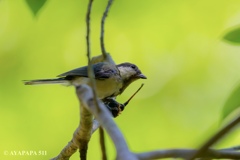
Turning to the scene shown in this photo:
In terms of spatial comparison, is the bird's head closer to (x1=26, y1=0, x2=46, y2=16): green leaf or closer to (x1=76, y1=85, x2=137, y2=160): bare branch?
(x1=26, y1=0, x2=46, y2=16): green leaf

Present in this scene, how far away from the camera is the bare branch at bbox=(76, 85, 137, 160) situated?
703 mm

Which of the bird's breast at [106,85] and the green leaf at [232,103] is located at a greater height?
the green leaf at [232,103]

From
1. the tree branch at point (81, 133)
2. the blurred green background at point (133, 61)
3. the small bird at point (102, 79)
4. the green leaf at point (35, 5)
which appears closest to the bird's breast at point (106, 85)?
the small bird at point (102, 79)

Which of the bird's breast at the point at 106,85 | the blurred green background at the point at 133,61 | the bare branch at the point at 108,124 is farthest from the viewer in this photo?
the blurred green background at the point at 133,61

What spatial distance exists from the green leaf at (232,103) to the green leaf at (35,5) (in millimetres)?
508

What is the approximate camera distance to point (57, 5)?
3.41 meters

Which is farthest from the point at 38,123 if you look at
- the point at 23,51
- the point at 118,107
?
the point at 118,107

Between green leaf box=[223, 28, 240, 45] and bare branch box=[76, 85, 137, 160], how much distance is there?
0.38 m

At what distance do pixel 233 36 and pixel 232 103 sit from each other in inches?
6.8

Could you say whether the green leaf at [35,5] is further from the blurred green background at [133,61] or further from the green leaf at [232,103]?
the blurred green background at [133,61]

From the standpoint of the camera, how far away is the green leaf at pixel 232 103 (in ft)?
3.86

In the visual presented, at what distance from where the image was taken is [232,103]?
118cm

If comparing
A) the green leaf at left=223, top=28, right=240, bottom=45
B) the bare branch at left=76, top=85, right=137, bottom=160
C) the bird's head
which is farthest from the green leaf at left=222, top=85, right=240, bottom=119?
the bird's head

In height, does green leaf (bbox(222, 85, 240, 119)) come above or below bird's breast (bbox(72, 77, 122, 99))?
above
